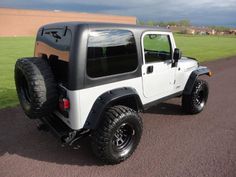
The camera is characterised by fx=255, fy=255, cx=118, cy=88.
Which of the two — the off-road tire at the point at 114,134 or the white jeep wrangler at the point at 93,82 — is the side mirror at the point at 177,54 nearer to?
the white jeep wrangler at the point at 93,82

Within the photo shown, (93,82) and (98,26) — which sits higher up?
(98,26)

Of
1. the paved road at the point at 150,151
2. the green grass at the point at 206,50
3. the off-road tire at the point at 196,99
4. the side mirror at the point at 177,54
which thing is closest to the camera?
the paved road at the point at 150,151

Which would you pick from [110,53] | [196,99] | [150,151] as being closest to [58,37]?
[110,53]

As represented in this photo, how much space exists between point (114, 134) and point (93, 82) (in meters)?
0.83

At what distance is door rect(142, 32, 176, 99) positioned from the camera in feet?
14.7

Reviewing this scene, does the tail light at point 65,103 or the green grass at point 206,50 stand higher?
the tail light at point 65,103

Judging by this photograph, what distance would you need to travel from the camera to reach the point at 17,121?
5363 mm

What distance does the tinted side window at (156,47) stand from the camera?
455cm

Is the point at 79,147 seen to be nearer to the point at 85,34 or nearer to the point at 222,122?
the point at 85,34

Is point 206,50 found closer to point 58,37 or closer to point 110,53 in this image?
point 110,53

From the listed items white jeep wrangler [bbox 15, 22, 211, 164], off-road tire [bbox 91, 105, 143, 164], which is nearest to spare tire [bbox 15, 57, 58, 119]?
white jeep wrangler [bbox 15, 22, 211, 164]

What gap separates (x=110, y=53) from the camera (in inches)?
150

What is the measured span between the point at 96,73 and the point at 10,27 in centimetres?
5744

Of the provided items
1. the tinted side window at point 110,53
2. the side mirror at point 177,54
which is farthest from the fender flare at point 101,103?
the side mirror at point 177,54
